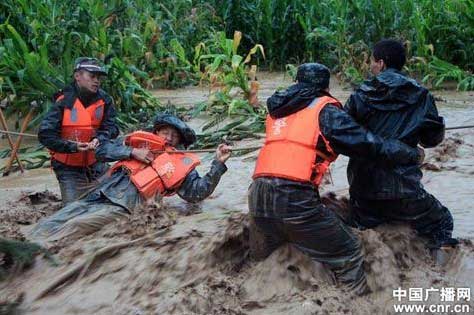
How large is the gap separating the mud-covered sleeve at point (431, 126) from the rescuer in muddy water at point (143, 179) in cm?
151

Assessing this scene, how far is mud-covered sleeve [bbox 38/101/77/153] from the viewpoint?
6254mm

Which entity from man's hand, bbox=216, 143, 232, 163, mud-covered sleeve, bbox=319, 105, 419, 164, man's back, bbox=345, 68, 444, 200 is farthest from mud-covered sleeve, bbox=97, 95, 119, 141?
mud-covered sleeve, bbox=319, 105, 419, 164

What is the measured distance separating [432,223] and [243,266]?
1.13 m

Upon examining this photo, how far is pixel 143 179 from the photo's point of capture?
217 inches

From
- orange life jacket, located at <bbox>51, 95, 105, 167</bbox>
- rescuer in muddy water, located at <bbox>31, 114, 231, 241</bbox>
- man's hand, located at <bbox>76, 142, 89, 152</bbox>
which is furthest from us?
orange life jacket, located at <bbox>51, 95, 105, 167</bbox>

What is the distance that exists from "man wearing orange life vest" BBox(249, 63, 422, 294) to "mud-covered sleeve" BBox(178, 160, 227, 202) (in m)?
1.22

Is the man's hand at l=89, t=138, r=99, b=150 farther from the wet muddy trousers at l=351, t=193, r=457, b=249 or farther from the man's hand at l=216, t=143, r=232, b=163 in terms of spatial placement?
the wet muddy trousers at l=351, t=193, r=457, b=249

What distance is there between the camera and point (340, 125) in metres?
4.00

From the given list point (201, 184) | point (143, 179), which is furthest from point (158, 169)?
point (201, 184)

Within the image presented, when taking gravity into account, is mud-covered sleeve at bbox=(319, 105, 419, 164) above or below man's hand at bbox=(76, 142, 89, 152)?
above

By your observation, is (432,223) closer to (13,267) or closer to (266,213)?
(266,213)

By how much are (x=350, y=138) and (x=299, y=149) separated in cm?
27

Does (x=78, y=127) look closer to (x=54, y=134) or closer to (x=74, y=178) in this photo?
(x=54, y=134)

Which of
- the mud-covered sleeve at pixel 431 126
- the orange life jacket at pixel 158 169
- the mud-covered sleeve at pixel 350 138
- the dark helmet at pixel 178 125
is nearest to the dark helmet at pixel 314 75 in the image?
the mud-covered sleeve at pixel 350 138
